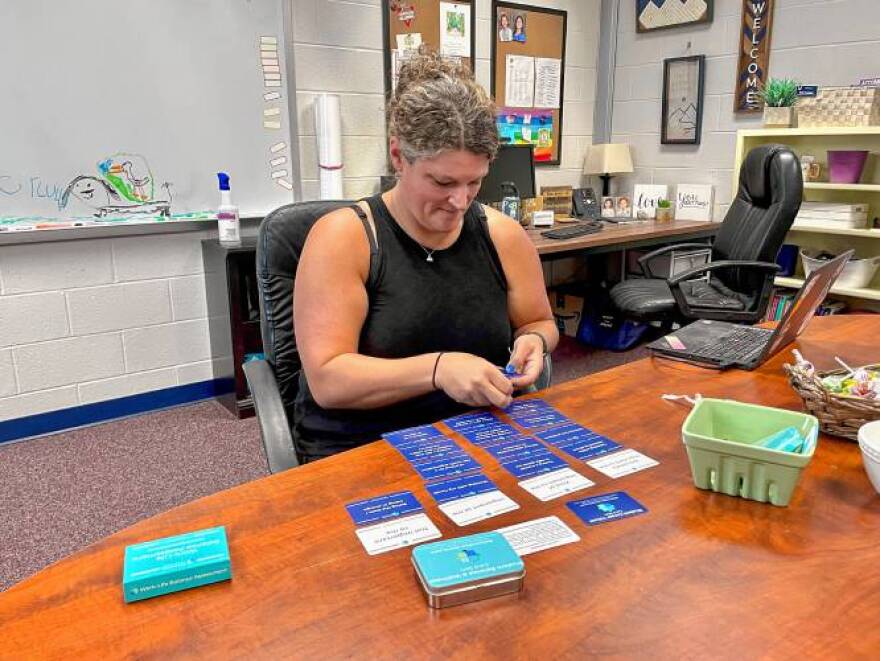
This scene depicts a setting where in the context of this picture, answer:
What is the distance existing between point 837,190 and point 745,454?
327cm

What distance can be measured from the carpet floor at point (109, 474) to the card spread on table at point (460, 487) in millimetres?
1599

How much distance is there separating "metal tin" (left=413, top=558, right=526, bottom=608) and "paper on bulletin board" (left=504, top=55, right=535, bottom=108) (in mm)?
3677

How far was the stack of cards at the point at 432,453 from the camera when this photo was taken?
1.04 metres

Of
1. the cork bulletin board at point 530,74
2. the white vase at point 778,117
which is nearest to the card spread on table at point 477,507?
the cork bulletin board at point 530,74

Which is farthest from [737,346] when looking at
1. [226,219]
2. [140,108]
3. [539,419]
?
[140,108]

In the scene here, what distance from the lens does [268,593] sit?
77 cm

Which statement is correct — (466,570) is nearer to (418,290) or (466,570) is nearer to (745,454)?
(745,454)

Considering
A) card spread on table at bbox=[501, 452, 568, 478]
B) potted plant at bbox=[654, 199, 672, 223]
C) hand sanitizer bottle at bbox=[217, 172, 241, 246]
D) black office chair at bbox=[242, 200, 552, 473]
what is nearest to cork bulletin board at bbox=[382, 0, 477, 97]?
hand sanitizer bottle at bbox=[217, 172, 241, 246]

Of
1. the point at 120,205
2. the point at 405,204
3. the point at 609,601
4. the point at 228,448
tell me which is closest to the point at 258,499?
the point at 609,601

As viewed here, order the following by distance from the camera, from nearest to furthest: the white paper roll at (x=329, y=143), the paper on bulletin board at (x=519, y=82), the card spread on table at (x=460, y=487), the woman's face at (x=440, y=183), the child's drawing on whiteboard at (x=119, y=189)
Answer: the card spread on table at (x=460, y=487), the woman's face at (x=440, y=183), the child's drawing on whiteboard at (x=119, y=189), the white paper roll at (x=329, y=143), the paper on bulletin board at (x=519, y=82)

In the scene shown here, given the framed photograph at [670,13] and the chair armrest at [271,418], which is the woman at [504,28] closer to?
the framed photograph at [670,13]

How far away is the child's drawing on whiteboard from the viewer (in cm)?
277

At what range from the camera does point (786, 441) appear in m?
0.96

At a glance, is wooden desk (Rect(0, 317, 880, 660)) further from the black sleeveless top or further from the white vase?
the white vase
